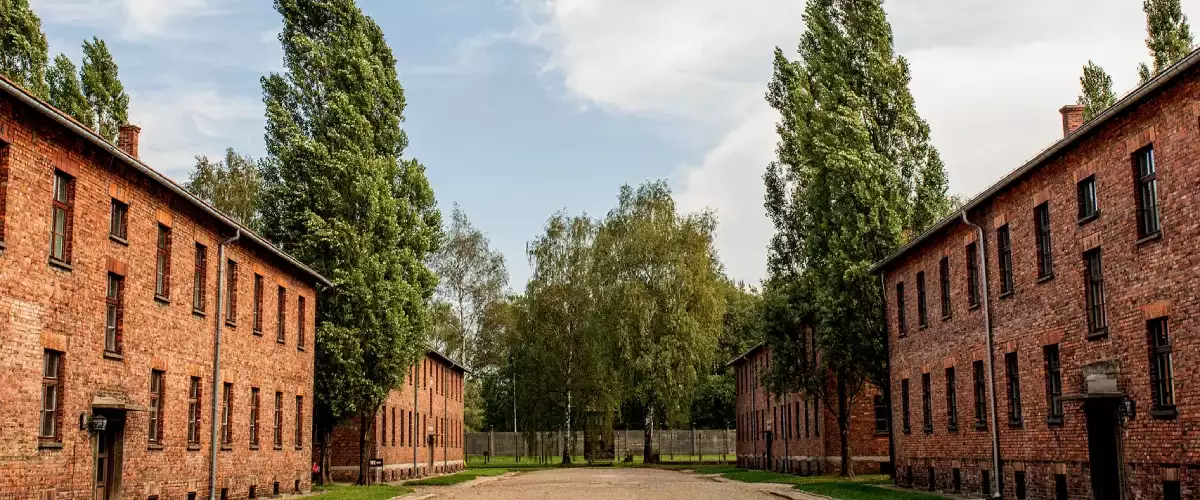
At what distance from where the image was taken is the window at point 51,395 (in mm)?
17859

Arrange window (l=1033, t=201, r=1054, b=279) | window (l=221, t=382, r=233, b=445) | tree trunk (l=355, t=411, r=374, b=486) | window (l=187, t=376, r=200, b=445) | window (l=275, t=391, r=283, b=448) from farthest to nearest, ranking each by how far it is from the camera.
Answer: tree trunk (l=355, t=411, r=374, b=486)
window (l=275, t=391, r=283, b=448)
window (l=221, t=382, r=233, b=445)
window (l=187, t=376, r=200, b=445)
window (l=1033, t=201, r=1054, b=279)

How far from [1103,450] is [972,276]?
7.51 meters

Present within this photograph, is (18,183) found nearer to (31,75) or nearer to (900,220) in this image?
(31,75)

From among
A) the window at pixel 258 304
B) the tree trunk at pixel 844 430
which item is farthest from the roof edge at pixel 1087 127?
the window at pixel 258 304

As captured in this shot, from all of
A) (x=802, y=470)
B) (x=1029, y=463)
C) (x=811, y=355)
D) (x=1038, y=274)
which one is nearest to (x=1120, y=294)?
(x=1038, y=274)

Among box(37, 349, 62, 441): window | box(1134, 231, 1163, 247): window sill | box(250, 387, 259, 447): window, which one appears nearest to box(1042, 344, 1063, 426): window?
box(1134, 231, 1163, 247): window sill

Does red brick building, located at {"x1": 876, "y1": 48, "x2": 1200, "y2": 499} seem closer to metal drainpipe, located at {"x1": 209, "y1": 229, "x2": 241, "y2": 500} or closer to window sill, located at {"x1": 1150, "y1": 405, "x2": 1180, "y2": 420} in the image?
window sill, located at {"x1": 1150, "y1": 405, "x2": 1180, "y2": 420}

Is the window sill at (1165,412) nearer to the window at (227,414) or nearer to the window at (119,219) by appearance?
the window at (119,219)

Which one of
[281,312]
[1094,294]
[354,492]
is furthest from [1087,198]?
[354,492]

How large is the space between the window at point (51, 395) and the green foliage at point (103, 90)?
19642 millimetres

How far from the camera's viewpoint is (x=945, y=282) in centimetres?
3022

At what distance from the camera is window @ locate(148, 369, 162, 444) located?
22.6 m

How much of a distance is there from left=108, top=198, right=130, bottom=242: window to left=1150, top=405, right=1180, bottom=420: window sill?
17.0 meters

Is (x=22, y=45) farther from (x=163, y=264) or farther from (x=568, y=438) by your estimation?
(x=568, y=438)
